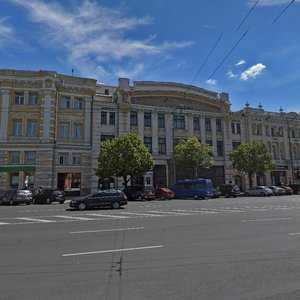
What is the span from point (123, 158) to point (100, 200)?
14.6 metres

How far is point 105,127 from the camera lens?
1791 inches

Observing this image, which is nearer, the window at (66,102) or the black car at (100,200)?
the black car at (100,200)

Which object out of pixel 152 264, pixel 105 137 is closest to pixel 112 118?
pixel 105 137

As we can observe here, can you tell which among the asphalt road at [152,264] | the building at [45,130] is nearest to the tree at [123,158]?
the building at [45,130]

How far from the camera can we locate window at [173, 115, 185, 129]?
165 feet

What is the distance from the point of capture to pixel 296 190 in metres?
50.5

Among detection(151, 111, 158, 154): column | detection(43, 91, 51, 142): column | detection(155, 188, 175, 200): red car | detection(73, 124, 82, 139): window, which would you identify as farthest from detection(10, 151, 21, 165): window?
detection(151, 111, 158, 154): column

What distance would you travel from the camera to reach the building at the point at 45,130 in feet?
130

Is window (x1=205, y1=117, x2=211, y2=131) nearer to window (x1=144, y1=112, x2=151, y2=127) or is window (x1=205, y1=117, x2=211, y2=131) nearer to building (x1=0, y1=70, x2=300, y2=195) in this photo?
building (x1=0, y1=70, x2=300, y2=195)

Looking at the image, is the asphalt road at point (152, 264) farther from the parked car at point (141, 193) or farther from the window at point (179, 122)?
the window at point (179, 122)

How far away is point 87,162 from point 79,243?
3363cm

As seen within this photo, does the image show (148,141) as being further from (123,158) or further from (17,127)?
(17,127)

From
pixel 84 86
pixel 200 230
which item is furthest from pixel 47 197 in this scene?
pixel 200 230

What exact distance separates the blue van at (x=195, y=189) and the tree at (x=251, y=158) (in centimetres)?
996
